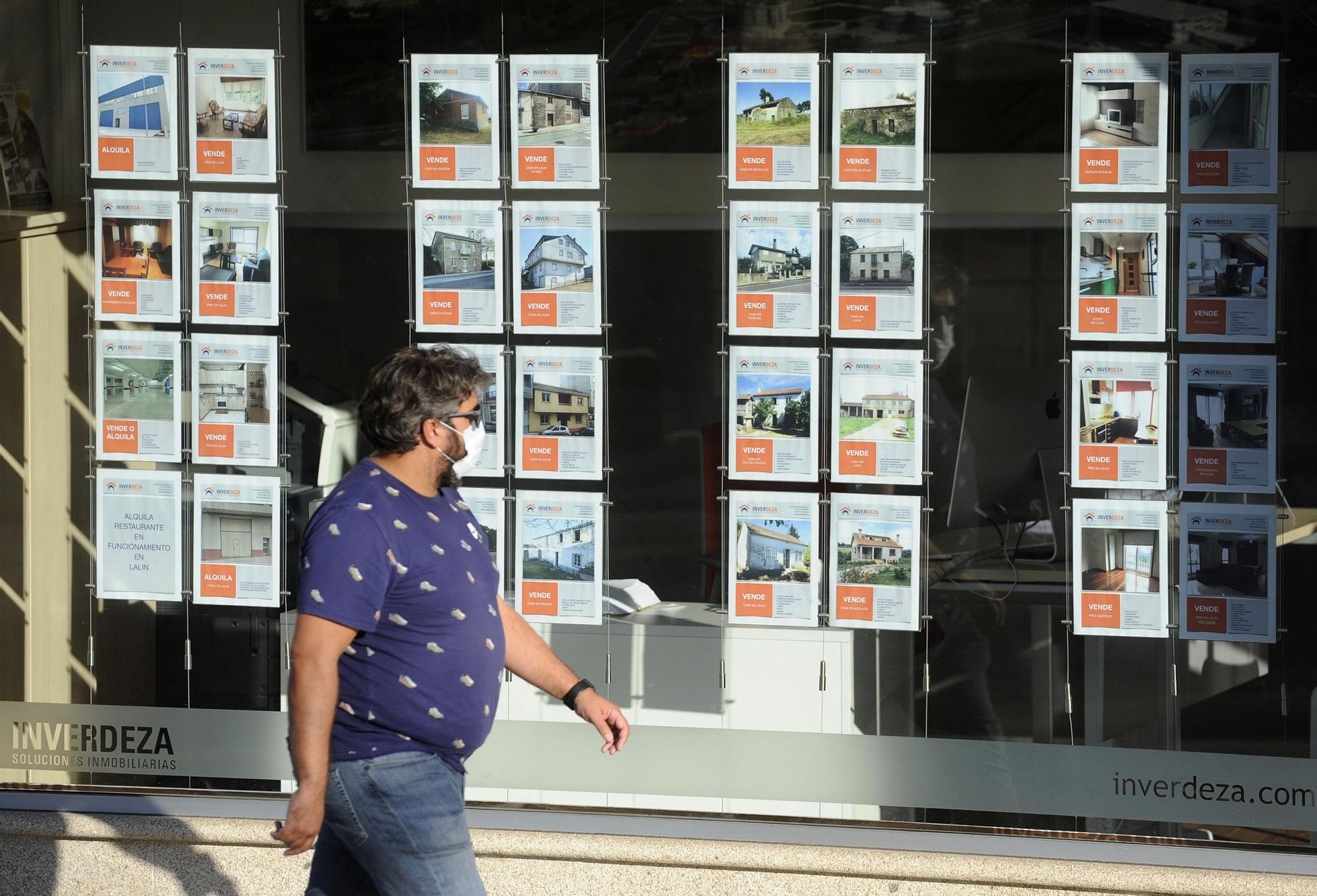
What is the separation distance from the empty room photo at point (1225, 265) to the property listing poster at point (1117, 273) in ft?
0.31

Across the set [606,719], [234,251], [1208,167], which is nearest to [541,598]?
[606,719]

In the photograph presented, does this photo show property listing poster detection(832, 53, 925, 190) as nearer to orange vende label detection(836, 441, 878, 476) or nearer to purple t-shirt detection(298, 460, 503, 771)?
orange vende label detection(836, 441, 878, 476)

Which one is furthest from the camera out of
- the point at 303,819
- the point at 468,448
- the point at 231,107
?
the point at 231,107

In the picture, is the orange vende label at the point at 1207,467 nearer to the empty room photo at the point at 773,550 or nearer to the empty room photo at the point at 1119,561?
the empty room photo at the point at 1119,561

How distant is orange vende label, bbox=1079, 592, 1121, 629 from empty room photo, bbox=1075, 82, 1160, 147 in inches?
53.9

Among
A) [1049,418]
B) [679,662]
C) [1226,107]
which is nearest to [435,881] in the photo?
[679,662]

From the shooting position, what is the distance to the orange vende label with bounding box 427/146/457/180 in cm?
438

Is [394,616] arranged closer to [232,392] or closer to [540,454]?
[540,454]

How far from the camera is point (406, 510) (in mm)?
2811

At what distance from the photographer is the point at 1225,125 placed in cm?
414

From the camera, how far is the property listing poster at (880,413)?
14.0 ft

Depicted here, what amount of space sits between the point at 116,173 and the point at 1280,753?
406 centimetres

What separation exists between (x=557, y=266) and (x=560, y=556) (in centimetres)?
92

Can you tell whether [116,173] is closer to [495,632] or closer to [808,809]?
[495,632]
